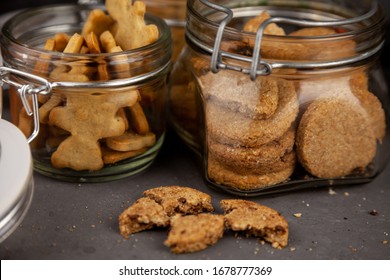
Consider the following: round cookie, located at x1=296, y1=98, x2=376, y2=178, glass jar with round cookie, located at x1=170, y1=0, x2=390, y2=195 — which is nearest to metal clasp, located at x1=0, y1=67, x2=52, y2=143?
glass jar with round cookie, located at x1=170, y1=0, x2=390, y2=195

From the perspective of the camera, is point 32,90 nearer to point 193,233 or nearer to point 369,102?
point 193,233

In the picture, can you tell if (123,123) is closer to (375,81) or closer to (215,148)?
(215,148)

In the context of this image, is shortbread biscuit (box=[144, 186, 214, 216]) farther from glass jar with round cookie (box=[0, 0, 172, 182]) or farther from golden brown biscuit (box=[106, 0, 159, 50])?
golden brown biscuit (box=[106, 0, 159, 50])

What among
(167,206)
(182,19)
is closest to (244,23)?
(182,19)

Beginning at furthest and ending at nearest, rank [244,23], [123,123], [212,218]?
[244,23] < [123,123] < [212,218]

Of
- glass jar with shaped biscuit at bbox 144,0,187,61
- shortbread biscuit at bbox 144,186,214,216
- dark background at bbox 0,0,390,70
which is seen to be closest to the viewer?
shortbread biscuit at bbox 144,186,214,216

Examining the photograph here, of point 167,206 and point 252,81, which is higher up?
point 252,81

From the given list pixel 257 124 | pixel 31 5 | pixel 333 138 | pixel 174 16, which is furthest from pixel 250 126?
pixel 31 5
